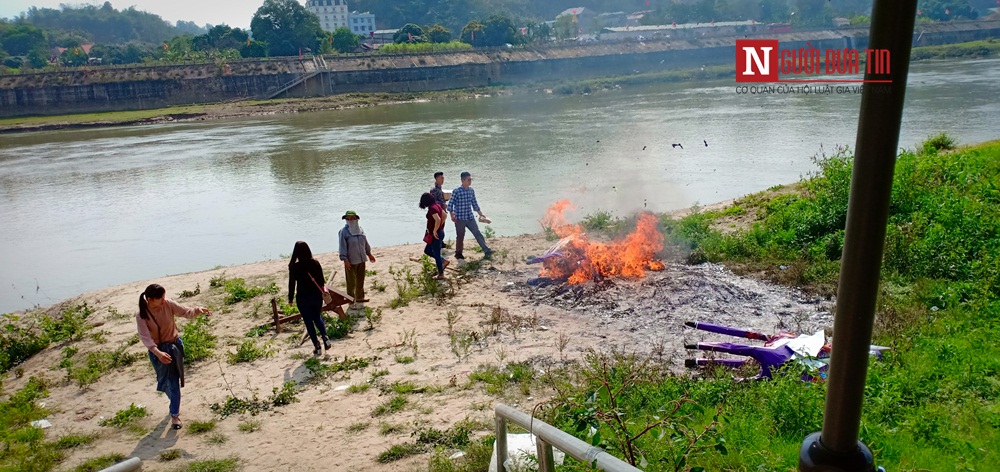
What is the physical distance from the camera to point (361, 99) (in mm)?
60625

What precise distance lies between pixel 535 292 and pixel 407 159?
61.7 feet

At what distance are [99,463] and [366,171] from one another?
799 inches

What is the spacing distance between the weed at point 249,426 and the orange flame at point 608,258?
4869mm

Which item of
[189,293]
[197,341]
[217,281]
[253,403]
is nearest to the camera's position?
[253,403]

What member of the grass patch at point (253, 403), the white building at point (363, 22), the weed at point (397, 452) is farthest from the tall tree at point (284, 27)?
the weed at point (397, 452)

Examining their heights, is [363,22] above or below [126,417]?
above

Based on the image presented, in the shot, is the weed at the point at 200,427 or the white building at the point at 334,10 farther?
→ the white building at the point at 334,10

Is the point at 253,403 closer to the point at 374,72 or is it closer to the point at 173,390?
the point at 173,390

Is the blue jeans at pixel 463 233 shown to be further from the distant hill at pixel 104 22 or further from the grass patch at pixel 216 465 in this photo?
the distant hill at pixel 104 22

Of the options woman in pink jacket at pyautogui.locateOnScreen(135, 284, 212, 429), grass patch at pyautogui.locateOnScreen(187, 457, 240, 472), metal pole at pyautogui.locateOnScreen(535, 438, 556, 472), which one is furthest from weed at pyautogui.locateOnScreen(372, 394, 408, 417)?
metal pole at pyautogui.locateOnScreen(535, 438, 556, 472)

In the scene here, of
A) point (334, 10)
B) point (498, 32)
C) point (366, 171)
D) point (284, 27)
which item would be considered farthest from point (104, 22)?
point (366, 171)

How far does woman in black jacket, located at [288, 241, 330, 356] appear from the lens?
26.4 ft

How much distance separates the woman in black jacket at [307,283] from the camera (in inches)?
317

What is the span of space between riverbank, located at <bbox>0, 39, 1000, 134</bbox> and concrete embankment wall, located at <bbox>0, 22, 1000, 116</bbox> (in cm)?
169
